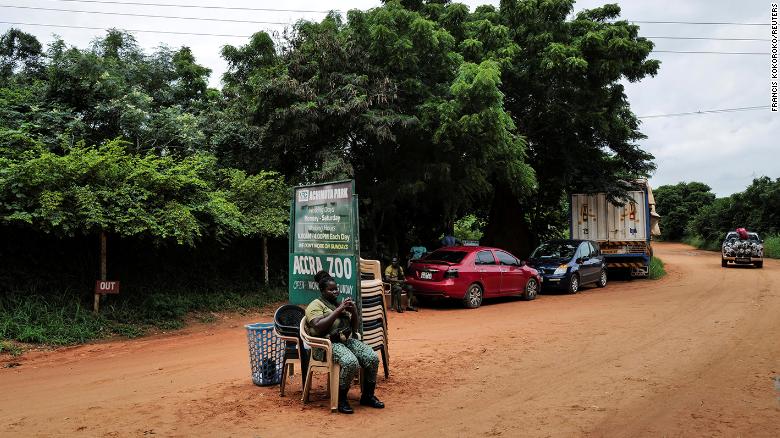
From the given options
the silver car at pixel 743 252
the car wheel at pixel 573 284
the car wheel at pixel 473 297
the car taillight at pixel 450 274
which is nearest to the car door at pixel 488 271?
the car wheel at pixel 473 297

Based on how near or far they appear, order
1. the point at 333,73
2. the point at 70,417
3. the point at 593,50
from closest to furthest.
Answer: the point at 70,417, the point at 333,73, the point at 593,50

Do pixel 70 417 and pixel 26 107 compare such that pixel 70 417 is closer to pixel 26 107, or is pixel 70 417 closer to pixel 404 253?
pixel 26 107

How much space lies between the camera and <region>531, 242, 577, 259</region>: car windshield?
17.8 m

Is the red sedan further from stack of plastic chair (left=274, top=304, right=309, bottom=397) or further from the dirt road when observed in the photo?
stack of plastic chair (left=274, top=304, right=309, bottom=397)

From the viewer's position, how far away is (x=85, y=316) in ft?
33.0

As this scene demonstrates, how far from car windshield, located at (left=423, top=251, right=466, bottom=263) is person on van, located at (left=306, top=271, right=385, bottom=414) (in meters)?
8.12

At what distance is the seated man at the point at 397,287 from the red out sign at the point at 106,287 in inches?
234

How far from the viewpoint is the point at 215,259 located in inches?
527

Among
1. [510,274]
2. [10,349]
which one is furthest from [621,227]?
[10,349]

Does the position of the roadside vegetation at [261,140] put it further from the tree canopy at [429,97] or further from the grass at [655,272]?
the grass at [655,272]

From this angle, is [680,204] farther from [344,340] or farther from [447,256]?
[344,340]

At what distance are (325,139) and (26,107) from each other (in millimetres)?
7170

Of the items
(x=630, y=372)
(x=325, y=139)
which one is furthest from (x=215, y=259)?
(x=630, y=372)

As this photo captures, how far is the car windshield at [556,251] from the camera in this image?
1781 cm
